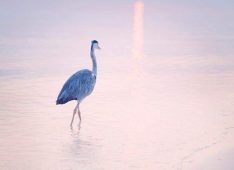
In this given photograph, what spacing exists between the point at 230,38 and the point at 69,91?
13673 millimetres

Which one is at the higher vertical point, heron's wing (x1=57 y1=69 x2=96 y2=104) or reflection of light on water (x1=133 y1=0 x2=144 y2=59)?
reflection of light on water (x1=133 y1=0 x2=144 y2=59)

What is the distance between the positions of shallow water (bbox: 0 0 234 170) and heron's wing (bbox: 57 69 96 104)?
436 millimetres

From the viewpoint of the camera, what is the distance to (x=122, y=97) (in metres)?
15.1

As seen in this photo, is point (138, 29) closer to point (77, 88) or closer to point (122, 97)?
point (122, 97)

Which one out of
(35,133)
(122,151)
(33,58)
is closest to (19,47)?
(33,58)

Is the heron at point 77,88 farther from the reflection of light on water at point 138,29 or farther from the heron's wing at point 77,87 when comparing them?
the reflection of light on water at point 138,29

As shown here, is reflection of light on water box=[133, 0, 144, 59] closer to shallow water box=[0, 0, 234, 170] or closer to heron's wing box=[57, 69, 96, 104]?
shallow water box=[0, 0, 234, 170]

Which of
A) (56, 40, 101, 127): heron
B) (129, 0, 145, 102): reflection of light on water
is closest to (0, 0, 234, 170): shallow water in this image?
(129, 0, 145, 102): reflection of light on water

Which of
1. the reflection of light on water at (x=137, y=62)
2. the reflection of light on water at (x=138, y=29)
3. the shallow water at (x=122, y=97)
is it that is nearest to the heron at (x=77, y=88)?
the shallow water at (x=122, y=97)

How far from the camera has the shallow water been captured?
10.7m

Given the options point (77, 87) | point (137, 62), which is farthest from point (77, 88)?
point (137, 62)

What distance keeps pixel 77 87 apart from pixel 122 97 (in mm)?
1870

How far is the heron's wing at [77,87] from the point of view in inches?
516

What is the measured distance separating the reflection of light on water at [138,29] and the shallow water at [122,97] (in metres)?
0.05
